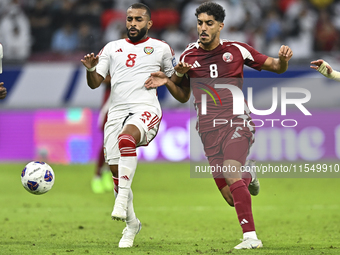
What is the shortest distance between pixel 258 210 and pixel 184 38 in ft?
26.7

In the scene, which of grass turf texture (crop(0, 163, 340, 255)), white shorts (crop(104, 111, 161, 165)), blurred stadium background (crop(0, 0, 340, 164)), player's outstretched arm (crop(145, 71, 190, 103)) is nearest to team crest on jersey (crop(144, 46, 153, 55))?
player's outstretched arm (crop(145, 71, 190, 103))

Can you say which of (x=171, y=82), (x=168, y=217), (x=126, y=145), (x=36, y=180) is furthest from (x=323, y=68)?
(x=168, y=217)

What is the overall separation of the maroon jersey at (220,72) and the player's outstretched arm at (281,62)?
0.21 feet

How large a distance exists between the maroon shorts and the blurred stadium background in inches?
299

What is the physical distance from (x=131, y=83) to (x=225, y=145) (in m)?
1.23

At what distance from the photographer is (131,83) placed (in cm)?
633

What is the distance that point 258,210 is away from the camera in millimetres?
9250

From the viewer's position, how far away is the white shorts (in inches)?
243

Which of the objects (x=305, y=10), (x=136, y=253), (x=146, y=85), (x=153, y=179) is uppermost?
(x=305, y=10)

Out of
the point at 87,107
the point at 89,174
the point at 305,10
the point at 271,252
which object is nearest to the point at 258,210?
the point at 271,252

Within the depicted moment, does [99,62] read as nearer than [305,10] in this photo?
Yes

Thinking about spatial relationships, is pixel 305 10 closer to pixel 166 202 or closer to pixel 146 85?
pixel 166 202

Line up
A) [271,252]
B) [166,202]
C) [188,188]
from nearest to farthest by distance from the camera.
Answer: [271,252]
[166,202]
[188,188]

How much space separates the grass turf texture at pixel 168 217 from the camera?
20.0ft
